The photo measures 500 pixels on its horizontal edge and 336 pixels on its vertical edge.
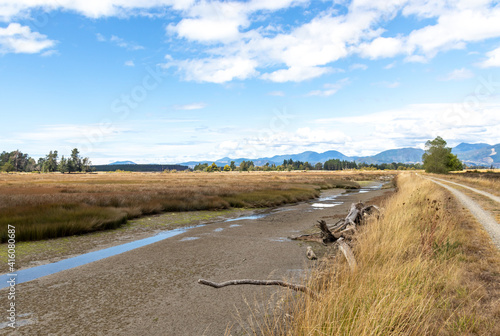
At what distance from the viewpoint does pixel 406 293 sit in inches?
180

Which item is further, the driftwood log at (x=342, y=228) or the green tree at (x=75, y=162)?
the green tree at (x=75, y=162)

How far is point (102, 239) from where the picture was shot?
1288 centimetres

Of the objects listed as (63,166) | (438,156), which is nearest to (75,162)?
(63,166)

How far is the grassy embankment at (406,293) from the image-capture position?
3.61m

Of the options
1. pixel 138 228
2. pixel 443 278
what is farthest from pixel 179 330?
pixel 138 228

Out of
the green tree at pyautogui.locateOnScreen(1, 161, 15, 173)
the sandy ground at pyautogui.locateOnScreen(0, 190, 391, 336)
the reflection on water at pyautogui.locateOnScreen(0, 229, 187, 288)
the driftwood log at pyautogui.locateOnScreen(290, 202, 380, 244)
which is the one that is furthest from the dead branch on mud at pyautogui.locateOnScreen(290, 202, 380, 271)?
the green tree at pyautogui.locateOnScreen(1, 161, 15, 173)

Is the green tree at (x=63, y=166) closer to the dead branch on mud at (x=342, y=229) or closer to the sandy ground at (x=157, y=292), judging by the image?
the sandy ground at (x=157, y=292)

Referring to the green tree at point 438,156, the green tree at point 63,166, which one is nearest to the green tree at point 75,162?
the green tree at point 63,166

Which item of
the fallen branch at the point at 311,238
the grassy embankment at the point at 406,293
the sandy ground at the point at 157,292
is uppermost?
the grassy embankment at the point at 406,293

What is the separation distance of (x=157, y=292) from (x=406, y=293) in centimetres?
531

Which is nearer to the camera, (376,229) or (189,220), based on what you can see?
(376,229)

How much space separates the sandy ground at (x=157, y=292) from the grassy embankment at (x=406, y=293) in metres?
0.85

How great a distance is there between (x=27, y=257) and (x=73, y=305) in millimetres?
5235

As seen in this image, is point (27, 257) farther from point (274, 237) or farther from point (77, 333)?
point (274, 237)
